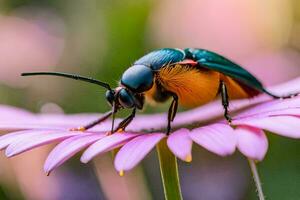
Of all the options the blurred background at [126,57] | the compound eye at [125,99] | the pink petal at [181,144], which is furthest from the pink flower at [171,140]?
the blurred background at [126,57]

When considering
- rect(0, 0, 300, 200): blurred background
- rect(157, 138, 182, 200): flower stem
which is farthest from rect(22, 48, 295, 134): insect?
rect(0, 0, 300, 200): blurred background

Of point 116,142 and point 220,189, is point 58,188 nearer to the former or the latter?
point 220,189

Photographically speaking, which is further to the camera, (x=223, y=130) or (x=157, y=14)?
(x=157, y=14)

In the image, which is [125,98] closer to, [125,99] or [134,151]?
[125,99]

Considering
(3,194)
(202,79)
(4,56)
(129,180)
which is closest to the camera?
(202,79)

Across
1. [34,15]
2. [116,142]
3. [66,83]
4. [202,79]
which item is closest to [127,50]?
[66,83]

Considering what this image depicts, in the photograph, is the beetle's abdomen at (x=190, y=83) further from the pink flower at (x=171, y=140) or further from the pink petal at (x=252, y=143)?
the pink petal at (x=252, y=143)

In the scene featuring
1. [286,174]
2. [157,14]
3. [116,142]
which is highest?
[116,142]

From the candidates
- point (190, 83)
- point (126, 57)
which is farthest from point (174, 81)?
point (126, 57)
